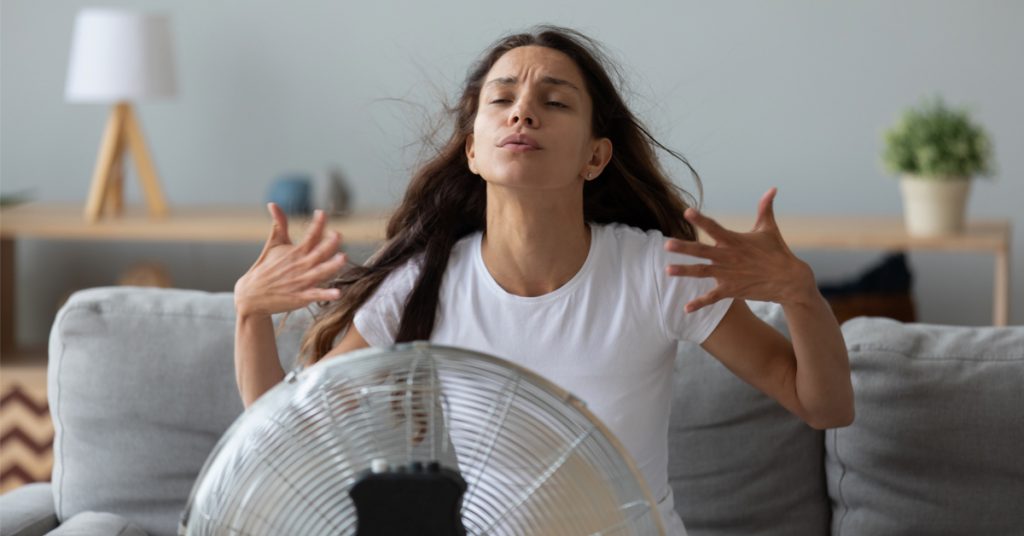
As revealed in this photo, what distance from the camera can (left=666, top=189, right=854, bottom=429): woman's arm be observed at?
1.35 meters

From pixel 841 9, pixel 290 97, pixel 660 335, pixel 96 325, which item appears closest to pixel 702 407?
pixel 660 335

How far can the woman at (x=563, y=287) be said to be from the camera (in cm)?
150

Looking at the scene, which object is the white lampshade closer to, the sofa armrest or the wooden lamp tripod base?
the wooden lamp tripod base

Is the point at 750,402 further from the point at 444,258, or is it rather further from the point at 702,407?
the point at 444,258

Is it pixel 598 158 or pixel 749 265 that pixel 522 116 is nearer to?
pixel 598 158

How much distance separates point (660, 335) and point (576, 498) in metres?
0.45

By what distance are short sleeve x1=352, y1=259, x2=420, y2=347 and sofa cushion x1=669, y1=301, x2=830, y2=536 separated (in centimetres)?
40

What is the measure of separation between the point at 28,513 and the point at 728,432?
93cm

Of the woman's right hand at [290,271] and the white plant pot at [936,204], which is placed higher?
the white plant pot at [936,204]

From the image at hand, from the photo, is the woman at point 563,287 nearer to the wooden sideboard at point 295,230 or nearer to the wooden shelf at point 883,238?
the wooden sideboard at point 295,230

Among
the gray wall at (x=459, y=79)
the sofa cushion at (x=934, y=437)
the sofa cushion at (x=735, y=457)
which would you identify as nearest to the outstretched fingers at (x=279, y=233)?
the sofa cushion at (x=735, y=457)

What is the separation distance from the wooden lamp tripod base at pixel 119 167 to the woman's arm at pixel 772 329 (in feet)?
6.68

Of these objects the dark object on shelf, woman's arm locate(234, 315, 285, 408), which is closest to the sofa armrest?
woman's arm locate(234, 315, 285, 408)

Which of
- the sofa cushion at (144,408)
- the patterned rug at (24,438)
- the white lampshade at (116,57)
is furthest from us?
the white lampshade at (116,57)
